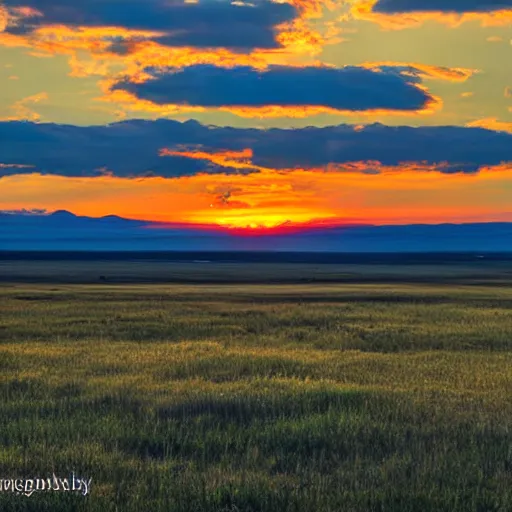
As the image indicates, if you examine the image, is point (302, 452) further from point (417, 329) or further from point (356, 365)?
point (417, 329)

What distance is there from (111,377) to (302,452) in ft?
30.7

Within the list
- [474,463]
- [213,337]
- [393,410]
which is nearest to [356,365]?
[393,410]

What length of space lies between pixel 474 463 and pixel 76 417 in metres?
8.06

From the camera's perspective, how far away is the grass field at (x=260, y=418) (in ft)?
33.4

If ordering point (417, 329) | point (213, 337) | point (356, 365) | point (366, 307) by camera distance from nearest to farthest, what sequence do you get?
point (356, 365) < point (213, 337) < point (417, 329) < point (366, 307)

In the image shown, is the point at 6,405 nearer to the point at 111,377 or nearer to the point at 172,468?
the point at 111,377

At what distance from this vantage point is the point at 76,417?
1516cm

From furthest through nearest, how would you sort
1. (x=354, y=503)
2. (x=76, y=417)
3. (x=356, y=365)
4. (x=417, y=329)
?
1. (x=417, y=329)
2. (x=356, y=365)
3. (x=76, y=417)
4. (x=354, y=503)

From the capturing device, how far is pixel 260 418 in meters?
15.3

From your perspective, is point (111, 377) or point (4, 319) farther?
point (4, 319)

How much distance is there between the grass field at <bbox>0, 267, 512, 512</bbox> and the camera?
1019 centimetres

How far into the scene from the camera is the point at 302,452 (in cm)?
1280

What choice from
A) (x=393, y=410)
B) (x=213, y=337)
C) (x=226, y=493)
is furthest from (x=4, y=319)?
(x=226, y=493)

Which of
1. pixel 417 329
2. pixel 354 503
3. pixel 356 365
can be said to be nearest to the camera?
pixel 354 503
